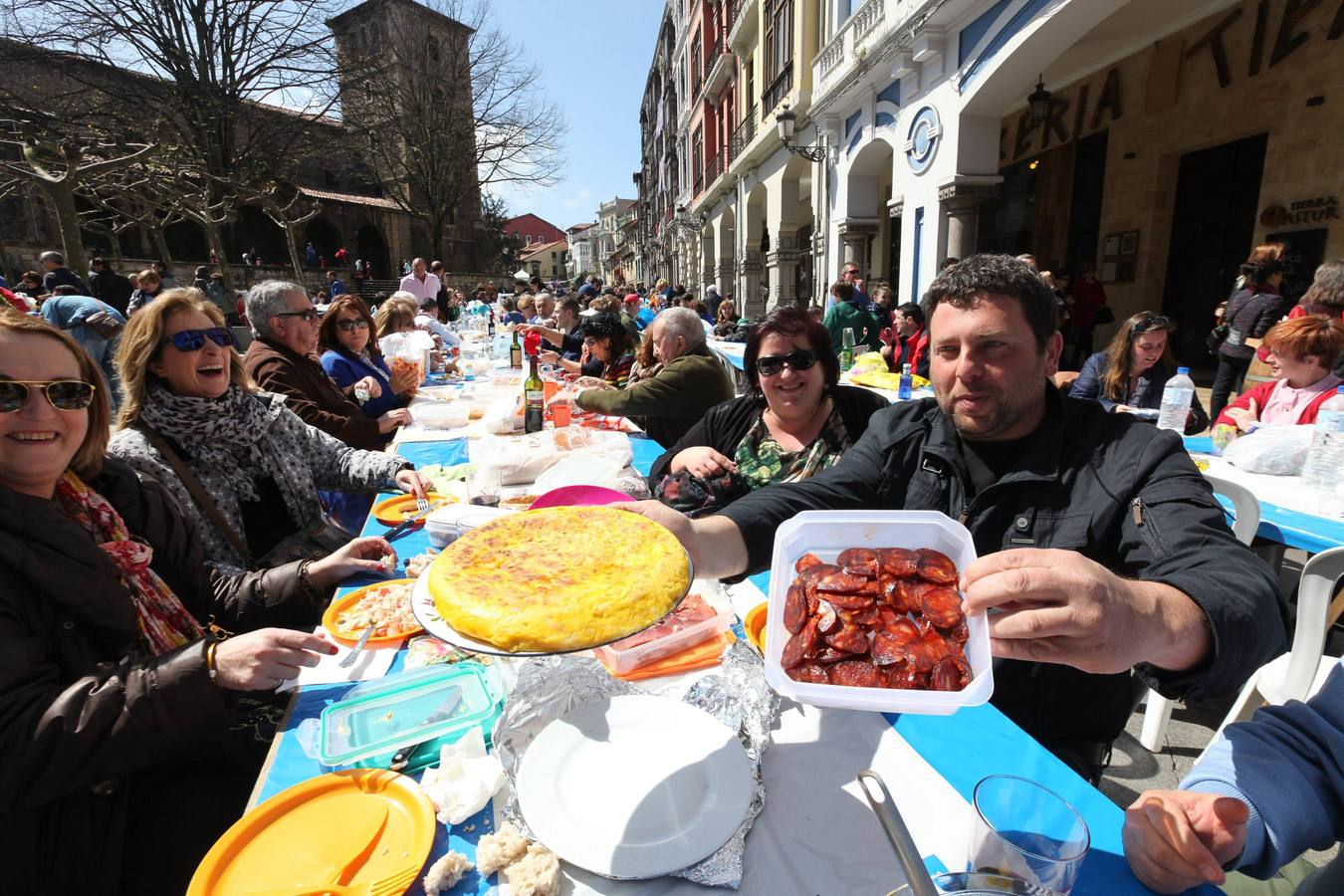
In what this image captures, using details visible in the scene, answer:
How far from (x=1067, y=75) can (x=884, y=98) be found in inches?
130

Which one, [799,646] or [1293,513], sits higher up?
[799,646]

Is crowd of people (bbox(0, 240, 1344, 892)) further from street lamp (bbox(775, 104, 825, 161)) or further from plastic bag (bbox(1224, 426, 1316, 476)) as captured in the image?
street lamp (bbox(775, 104, 825, 161))

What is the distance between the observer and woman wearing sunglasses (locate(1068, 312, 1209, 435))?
475cm

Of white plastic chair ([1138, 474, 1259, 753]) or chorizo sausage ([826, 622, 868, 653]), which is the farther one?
white plastic chair ([1138, 474, 1259, 753])

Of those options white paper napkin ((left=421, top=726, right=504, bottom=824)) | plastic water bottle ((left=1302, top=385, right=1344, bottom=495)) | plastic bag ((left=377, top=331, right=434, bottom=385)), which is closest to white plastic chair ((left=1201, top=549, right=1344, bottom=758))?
plastic water bottle ((left=1302, top=385, right=1344, bottom=495))

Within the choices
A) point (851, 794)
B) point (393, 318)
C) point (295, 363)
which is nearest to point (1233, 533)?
point (851, 794)

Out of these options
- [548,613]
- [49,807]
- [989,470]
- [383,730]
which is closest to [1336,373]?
[989,470]

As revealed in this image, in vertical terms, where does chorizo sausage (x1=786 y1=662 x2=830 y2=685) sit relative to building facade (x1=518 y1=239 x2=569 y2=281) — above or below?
below

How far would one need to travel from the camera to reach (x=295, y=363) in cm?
416

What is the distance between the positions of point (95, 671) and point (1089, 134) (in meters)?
14.9

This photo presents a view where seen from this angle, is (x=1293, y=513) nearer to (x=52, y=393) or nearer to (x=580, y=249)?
(x=52, y=393)

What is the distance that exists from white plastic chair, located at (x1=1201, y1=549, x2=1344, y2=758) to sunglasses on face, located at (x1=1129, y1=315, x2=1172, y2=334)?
2902 mm

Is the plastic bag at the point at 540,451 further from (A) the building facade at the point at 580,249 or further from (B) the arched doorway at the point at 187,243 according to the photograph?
(A) the building facade at the point at 580,249

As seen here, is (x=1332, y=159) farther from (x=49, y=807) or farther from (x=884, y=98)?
(x=49, y=807)
